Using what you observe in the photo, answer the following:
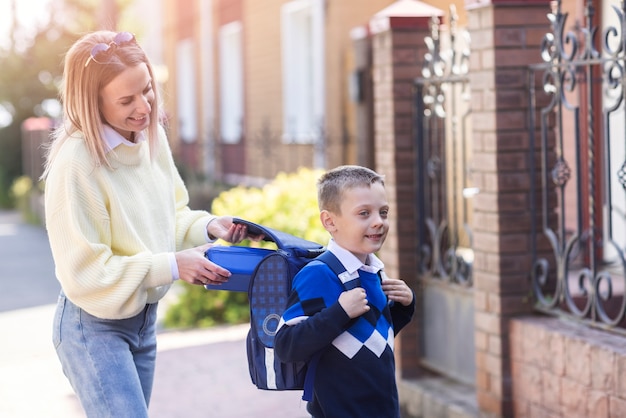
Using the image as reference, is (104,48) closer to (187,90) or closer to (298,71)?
(298,71)

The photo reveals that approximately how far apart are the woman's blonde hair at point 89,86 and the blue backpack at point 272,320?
626mm

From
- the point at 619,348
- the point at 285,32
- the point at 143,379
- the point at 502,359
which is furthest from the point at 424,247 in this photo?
the point at 285,32

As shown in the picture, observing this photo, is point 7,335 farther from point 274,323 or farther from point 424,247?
point 274,323

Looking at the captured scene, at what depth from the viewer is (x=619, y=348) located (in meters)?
4.47

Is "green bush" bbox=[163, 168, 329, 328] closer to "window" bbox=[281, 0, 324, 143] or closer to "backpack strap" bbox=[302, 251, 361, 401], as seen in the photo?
"window" bbox=[281, 0, 324, 143]

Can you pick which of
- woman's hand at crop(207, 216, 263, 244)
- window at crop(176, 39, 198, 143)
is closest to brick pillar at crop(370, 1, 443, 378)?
woman's hand at crop(207, 216, 263, 244)

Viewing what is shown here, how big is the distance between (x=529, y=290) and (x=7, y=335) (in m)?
5.13

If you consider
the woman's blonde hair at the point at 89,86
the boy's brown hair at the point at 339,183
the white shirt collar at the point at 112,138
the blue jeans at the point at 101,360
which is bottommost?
the blue jeans at the point at 101,360

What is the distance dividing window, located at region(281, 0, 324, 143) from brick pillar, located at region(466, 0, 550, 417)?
323 inches

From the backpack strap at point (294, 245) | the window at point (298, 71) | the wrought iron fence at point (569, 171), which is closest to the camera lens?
the backpack strap at point (294, 245)

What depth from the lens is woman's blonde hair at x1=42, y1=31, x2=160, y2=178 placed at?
343cm

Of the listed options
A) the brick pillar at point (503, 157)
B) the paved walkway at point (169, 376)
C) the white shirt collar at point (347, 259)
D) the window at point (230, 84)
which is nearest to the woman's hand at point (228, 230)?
the white shirt collar at point (347, 259)

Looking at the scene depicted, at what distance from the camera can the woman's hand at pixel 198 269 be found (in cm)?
334

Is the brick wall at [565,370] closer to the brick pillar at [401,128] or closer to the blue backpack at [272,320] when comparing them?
the brick pillar at [401,128]
